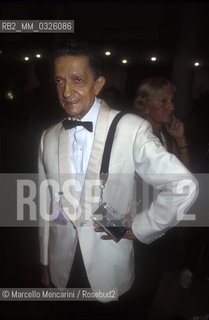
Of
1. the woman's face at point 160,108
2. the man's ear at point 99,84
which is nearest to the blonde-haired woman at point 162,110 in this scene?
the woman's face at point 160,108

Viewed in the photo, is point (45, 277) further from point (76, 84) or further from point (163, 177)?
point (76, 84)

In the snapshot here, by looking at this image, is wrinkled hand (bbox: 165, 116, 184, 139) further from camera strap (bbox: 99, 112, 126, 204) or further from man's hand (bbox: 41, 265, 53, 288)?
man's hand (bbox: 41, 265, 53, 288)

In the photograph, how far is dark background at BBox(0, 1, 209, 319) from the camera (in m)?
1.27

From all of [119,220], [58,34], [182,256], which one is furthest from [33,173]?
[182,256]

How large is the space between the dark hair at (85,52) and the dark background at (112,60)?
88mm

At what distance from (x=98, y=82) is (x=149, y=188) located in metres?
0.45

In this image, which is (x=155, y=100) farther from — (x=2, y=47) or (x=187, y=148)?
(x=2, y=47)

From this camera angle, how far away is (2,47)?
51.8 inches

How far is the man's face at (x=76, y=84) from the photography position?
1.14 m

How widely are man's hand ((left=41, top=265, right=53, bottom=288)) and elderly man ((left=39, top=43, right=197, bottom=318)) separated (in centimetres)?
6

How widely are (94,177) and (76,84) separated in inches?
13.2

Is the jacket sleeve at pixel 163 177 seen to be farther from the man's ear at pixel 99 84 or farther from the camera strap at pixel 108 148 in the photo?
the man's ear at pixel 99 84

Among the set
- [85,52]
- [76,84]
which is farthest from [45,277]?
[85,52]

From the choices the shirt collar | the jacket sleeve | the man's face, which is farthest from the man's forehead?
the jacket sleeve
